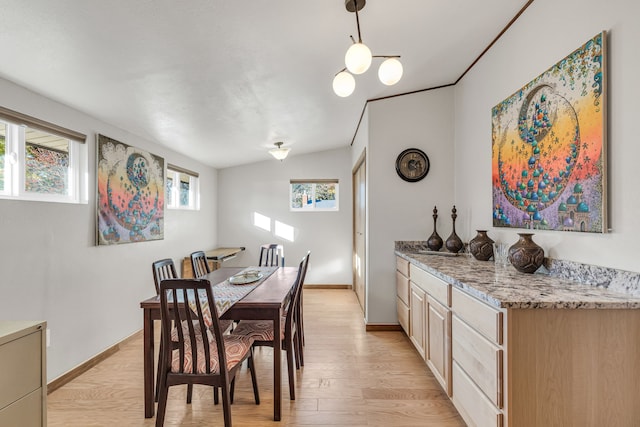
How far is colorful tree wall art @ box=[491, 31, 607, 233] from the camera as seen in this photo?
1.60 m

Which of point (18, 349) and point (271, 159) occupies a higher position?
point (271, 159)

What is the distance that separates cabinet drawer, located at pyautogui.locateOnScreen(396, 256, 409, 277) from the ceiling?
179 centimetres

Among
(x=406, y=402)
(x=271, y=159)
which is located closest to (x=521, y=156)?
(x=406, y=402)

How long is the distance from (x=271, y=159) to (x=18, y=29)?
4.16 metres

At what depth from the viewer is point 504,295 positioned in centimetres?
144

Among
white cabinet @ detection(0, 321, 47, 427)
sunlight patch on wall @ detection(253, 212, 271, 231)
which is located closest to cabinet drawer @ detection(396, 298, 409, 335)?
white cabinet @ detection(0, 321, 47, 427)

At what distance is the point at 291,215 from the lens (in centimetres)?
567

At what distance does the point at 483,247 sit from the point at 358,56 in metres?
1.83

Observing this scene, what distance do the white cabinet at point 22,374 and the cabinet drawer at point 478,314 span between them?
2.13 meters

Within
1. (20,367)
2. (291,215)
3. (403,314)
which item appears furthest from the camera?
(291,215)

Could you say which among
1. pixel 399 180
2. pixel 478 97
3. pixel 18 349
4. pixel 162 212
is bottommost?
pixel 18 349

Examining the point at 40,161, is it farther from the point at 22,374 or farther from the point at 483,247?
the point at 483,247

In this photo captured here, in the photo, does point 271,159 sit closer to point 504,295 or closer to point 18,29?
point 18,29

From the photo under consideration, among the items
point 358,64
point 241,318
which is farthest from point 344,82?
point 241,318
